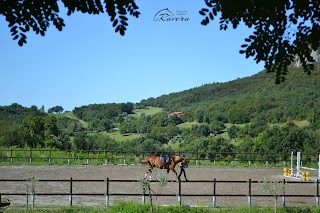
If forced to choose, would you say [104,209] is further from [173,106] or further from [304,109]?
[173,106]

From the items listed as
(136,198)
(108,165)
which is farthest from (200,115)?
(136,198)

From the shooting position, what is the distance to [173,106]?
329 ft

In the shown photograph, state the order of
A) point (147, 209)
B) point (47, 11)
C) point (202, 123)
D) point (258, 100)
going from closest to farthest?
point (47, 11)
point (147, 209)
point (202, 123)
point (258, 100)

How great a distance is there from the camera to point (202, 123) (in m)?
76.7

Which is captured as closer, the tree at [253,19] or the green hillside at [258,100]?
the tree at [253,19]

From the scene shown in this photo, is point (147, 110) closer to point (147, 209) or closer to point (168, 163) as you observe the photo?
point (168, 163)

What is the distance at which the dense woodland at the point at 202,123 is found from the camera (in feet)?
140

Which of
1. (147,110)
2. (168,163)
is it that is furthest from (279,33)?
(147,110)

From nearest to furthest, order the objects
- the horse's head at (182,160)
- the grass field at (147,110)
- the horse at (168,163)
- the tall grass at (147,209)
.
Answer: the tall grass at (147,209), the horse's head at (182,160), the horse at (168,163), the grass field at (147,110)

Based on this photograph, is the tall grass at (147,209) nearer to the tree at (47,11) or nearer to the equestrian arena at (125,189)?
the equestrian arena at (125,189)

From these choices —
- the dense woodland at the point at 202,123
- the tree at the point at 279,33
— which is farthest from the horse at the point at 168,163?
the dense woodland at the point at 202,123

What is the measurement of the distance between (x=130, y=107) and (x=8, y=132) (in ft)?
218

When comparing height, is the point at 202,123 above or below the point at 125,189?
above

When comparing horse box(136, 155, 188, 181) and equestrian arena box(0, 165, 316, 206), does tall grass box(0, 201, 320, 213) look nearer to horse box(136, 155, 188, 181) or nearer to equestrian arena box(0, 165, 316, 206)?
equestrian arena box(0, 165, 316, 206)
